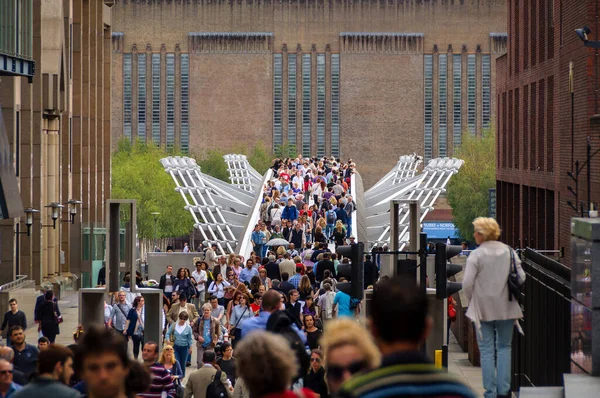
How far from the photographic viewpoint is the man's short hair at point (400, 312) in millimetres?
4945

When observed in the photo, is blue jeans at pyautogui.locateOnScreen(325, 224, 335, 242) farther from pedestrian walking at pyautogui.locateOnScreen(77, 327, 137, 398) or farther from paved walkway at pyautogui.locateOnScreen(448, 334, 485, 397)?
pedestrian walking at pyautogui.locateOnScreen(77, 327, 137, 398)

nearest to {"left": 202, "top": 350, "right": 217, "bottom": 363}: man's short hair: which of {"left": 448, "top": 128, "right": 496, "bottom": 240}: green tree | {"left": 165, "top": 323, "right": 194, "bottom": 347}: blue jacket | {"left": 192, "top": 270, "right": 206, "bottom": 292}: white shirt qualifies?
{"left": 165, "top": 323, "right": 194, "bottom": 347}: blue jacket

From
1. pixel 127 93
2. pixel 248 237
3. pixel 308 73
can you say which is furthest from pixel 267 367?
pixel 308 73

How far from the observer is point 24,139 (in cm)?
3934

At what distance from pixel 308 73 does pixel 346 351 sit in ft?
332

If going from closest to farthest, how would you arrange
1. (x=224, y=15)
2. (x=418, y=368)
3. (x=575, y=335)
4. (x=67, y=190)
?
(x=418, y=368) < (x=575, y=335) < (x=67, y=190) < (x=224, y=15)

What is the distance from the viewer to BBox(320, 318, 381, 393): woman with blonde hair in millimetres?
6098

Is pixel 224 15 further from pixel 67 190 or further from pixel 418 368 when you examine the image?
pixel 418 368

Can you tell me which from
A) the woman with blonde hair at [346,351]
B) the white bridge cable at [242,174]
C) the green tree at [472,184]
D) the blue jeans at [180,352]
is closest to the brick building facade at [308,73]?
the green tree at [472,184]

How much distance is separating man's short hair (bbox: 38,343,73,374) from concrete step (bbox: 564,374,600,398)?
312cm

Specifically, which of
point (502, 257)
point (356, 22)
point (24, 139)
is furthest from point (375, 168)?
point (502, 257)

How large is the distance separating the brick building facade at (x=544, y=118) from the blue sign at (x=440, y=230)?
52.4 meters

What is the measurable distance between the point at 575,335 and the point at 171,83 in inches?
3822

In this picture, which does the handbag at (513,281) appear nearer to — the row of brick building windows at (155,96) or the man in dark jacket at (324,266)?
the man in dark jacket at (324,266)
